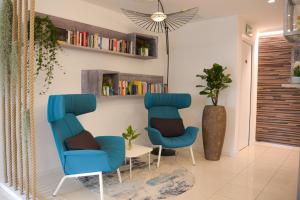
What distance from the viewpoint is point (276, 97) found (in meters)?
5.00

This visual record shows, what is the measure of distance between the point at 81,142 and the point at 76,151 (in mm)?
348

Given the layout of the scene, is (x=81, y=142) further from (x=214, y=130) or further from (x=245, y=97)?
(x=245, y=97)

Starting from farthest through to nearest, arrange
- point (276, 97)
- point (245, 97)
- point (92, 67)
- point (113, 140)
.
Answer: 1. point (276, 97)
2. point (245, 97)
3. point (92, 67)
4. point (113, 140)

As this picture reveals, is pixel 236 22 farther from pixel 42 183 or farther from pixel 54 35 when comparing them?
pixel 42 183

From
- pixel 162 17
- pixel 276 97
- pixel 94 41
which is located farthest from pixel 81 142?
pixel 276 97

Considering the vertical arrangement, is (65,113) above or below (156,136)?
above

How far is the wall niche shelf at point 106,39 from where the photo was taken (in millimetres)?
3184

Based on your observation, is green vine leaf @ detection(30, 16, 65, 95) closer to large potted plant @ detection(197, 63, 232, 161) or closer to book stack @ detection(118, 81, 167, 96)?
book stack @ detection(118, 81, 167, 96)

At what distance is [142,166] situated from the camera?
11.7 ft

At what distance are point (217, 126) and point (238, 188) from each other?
3.92ft

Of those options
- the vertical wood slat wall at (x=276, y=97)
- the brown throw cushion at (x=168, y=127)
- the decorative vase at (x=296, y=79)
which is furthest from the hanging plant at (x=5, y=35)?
the vertical wood slat wall at (x=276, y=97)

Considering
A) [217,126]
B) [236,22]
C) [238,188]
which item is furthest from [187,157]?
[236,22]

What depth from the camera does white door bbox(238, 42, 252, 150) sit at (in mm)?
4582

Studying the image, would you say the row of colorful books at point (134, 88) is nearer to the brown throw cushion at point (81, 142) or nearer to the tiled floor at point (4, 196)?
the brown throw cushion at point (81, 142)
